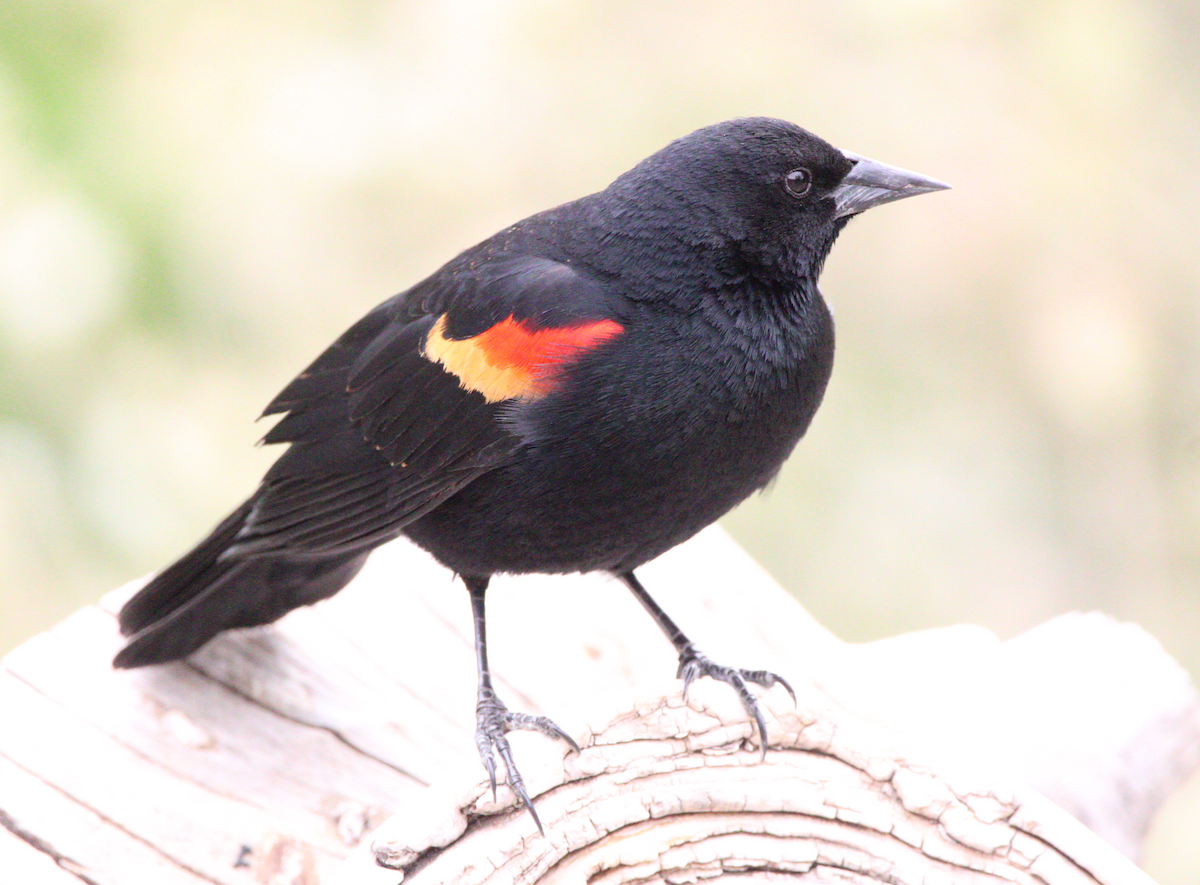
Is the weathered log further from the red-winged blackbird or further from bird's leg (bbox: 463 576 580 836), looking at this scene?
the red-winged blackbird

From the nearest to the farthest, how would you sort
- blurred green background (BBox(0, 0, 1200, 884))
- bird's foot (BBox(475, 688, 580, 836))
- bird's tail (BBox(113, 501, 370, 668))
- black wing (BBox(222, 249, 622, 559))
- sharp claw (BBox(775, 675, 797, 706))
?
bird's foot (BBox(475, 688, 580, 836)) → black wing (BBox(222, 249, 622, 559)) → sharp claw (BBox(775, 675, 797, 706)) → bird's tail (BBox(113, 501, 370, 668)) → blurred green background (BBox(0, 0, 1200, 884))

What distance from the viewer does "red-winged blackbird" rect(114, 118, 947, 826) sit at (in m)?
2.37

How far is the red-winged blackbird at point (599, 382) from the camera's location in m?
2.37

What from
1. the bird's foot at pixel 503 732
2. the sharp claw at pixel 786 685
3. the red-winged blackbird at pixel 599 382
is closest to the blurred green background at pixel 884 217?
the red-winged blackbird at pixel 599 382

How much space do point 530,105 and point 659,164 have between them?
2745mm

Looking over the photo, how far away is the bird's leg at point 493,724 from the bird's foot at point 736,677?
301mm

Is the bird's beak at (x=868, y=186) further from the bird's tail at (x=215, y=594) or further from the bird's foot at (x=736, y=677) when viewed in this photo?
the bird's tail at (x=215, y=594)

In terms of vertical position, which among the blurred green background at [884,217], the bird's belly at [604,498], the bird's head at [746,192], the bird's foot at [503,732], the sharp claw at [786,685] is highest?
the blurred green background at [884,217]

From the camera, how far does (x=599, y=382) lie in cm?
236

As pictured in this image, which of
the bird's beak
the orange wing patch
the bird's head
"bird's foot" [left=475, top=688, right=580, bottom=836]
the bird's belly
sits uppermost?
the bird's beak

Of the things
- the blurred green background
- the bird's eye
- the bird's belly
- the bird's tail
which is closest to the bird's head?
the bird's eye

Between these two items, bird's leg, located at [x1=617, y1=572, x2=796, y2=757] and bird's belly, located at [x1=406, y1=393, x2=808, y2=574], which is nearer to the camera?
bird's belly, located at [x1=406, y1=393, x2=808, y2=574]

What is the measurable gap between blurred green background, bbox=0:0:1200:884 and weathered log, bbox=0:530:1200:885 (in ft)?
4.49

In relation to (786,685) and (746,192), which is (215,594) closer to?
(786,685)
